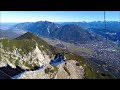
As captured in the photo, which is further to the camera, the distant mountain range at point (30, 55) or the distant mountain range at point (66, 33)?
the distant mountain range at point (66, 33)

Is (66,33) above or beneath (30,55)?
beneath

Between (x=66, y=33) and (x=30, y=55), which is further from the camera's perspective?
(x=66, y=33)

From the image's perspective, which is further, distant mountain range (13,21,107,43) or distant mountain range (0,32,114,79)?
distant mountain range (13,21,107,43)
